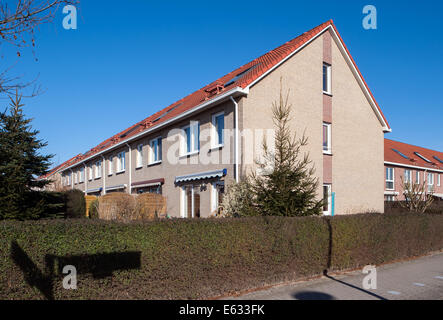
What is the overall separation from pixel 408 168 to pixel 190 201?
77.3ft

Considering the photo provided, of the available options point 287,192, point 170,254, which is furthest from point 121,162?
point 170,254

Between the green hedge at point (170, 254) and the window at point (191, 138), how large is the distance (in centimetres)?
831

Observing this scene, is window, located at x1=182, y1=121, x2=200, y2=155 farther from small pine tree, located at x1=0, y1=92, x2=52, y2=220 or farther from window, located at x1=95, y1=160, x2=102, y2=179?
window, located at x1=95, y1=160, x2=102, y2=179

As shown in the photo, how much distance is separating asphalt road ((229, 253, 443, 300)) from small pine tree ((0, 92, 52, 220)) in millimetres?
5663

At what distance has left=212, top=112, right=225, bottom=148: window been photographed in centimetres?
1504

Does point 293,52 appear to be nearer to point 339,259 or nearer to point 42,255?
point 339,259

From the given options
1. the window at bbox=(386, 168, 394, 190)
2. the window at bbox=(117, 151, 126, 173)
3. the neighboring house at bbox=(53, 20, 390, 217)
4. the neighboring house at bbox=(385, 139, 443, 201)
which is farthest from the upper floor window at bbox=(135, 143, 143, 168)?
the window at bbox=(386, 168, 394, 190)

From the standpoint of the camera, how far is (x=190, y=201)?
55.5 feet

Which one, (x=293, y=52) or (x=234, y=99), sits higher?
(x=293, y=52)

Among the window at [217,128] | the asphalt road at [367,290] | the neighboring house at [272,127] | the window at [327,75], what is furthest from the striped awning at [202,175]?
the window at [327,75]

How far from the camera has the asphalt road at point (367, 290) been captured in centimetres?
724
